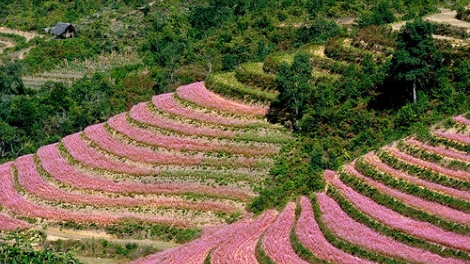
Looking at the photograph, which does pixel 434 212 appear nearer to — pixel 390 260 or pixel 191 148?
pixel 390 260

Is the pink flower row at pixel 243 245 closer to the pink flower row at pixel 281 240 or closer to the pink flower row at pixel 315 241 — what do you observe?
the pink flower row at pixel 281 240

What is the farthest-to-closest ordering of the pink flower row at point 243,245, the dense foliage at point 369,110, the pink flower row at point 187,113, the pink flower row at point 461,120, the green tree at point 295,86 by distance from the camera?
the pink flower row at point 187,113 < the green tree at point 295,86 < the dense foliage at point 369,110 < the pink flower row at point 461,120 < the pink flower row at point 243,245

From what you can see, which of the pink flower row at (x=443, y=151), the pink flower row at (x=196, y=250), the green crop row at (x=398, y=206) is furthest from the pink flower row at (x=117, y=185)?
the pink flower row at (x=443, y=151)

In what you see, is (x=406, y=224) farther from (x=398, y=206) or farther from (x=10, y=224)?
(x=10, y=224)

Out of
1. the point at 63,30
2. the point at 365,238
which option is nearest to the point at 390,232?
the point at 365,238

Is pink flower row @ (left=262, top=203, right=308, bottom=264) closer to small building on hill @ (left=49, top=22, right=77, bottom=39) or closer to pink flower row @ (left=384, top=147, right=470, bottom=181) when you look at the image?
pink flower row @ (left=384, top=147, right=470, bottom=181)

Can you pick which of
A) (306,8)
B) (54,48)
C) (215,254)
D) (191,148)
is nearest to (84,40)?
(54,48)
